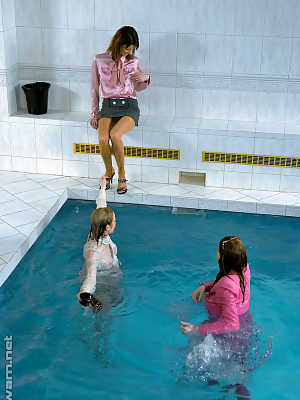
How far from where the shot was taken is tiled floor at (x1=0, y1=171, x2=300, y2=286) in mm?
5656

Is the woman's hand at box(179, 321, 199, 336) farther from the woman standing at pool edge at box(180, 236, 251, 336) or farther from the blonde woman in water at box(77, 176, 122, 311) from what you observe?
the blonde woman in water at box(77, 176, 122, 311)

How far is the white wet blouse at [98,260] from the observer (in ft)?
11.6

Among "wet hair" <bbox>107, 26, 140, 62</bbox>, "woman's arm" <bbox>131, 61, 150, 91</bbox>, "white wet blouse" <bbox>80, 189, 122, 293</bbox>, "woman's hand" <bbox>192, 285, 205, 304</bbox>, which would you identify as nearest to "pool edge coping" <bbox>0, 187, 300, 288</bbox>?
"woman's arm" <bbox>131, 61, 150, 91</bbox>

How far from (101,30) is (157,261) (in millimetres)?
3172

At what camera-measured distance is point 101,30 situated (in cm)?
653

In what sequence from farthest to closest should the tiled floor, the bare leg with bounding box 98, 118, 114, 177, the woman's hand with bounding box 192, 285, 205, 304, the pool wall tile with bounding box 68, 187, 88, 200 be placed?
the pool wall tile with bounding box 68, 187, 88, 200
the bare leg with bounding box 98, 118, 114, 177
the tiled floor
the woman's hand with bounding box 192, 285, 205, 304

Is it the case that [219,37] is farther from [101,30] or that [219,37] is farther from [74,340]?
[74,340]

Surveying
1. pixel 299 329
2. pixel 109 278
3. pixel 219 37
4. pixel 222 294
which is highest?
pixel 219 37

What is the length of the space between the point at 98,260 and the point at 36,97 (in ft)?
10.6

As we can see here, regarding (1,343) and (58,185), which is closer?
(1,343)

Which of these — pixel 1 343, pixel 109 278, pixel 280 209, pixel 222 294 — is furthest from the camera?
pixel 280 209

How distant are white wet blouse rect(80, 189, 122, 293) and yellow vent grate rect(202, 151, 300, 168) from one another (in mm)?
2451

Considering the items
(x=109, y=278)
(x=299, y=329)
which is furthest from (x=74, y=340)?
(x=299, y=329)

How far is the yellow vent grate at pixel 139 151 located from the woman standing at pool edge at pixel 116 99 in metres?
0.32
